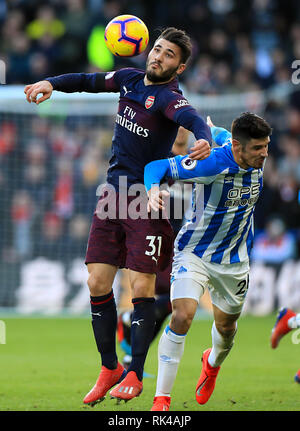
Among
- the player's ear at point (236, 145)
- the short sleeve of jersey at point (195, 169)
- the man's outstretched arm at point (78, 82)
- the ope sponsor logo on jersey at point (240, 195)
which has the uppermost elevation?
the man's outstretched arm at point (78, 82)

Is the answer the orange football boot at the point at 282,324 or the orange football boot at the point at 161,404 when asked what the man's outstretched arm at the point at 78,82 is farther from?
the orange football boot at the point at 282,324

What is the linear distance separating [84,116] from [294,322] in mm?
6665

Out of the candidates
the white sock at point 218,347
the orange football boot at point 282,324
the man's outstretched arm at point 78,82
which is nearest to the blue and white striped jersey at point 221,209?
the white sock at point 218,347

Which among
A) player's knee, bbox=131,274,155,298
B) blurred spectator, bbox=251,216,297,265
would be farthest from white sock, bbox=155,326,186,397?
blurred spectator, bbox=251,216,297,265

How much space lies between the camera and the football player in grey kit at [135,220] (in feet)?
17.8

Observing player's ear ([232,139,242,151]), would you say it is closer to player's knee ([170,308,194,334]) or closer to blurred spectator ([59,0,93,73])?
player's knee ([170,308,194,334])

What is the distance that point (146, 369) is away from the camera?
7480 millimetres

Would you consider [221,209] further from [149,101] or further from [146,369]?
[146,369]

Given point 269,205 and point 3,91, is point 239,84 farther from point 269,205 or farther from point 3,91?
point 3,91

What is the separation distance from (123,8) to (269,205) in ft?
17.7

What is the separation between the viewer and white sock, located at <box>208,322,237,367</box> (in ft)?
19.4

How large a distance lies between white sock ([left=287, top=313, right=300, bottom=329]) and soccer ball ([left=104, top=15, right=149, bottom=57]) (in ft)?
8.17

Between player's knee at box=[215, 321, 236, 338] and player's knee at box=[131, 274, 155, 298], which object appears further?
player's knee at box=[215, 321, 236, 338]

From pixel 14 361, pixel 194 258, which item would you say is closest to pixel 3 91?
pixel 14 361
